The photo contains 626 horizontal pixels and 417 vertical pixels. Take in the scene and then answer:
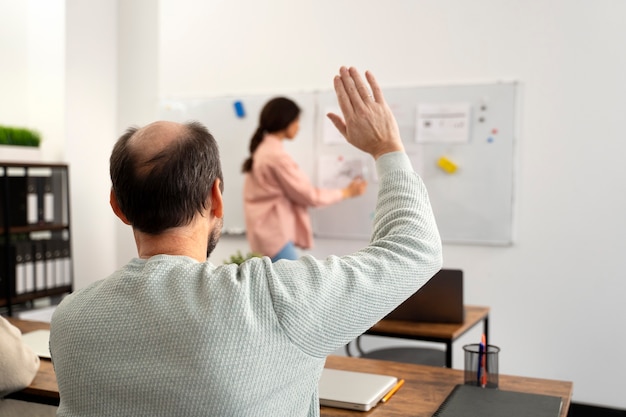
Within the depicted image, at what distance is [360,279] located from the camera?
105cm

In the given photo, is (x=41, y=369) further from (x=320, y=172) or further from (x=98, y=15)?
(x=98, y=15)

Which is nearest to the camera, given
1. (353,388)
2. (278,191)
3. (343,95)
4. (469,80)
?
(343,95)

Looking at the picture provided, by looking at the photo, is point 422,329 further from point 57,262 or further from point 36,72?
point 36,72

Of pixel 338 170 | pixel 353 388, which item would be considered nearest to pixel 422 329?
pixel 353 388

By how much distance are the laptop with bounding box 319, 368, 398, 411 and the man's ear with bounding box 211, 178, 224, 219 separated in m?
0.61

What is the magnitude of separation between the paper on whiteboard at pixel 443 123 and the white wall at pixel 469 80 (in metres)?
0.17

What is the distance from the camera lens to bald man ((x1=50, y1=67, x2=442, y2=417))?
1008mm

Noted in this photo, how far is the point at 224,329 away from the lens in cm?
100

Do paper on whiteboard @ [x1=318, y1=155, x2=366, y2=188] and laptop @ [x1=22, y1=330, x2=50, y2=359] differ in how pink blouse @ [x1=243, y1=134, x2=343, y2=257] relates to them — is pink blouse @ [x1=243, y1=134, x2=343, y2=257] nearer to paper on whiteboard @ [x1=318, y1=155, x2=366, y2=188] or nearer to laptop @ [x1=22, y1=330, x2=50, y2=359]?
paper on whiteboard @ [x1=318, y1=155, x2=366, y2=188]

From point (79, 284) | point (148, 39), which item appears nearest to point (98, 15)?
point (148, 39)

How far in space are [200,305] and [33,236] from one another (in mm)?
4137

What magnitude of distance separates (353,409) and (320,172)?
3254 millimetres

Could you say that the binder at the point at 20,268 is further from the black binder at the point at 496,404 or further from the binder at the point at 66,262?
the black binder at the point at 496,404

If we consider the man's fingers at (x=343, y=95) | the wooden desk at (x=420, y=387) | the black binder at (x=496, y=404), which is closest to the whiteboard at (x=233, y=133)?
the wooden desk at (x=420, y=387)
